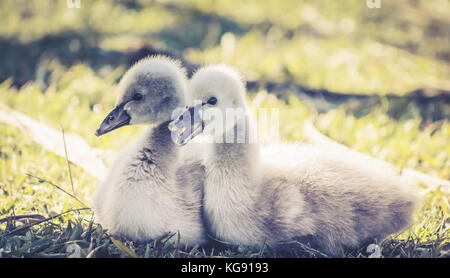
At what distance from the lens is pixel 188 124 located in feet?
6.64

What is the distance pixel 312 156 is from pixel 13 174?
1212 millimetres

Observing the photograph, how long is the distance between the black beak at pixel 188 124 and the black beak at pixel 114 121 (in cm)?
17

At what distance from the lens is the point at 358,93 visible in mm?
3600

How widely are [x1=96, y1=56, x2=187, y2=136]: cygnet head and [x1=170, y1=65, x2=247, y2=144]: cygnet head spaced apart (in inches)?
3.3

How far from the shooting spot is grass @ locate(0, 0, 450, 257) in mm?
2163

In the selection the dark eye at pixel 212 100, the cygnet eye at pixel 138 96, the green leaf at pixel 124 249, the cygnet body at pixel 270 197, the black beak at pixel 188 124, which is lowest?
the green leaf at pixel 124 249

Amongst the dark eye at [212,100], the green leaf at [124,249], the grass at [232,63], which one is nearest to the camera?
the green leaf at [124,249]

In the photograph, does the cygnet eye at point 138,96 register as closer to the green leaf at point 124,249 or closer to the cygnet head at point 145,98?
the cygnet head at point 145,98

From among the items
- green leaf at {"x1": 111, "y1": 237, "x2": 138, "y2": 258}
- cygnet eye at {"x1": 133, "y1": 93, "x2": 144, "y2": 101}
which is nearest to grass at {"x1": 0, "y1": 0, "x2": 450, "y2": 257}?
green leaf at {"x1": 111, "y1": 237, "x2": 138, "y2": 258}

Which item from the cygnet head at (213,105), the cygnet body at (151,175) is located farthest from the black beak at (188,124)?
the cygnet body at (151,175)

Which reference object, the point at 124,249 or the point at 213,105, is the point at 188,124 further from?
the point at 124,249

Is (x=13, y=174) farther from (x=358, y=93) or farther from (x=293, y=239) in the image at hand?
(x=358, y=93)

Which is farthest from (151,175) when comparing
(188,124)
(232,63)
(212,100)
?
(232,63)

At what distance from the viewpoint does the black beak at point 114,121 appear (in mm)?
2104
